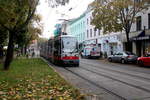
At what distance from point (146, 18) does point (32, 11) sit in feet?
55.1

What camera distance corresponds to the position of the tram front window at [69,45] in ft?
72.3

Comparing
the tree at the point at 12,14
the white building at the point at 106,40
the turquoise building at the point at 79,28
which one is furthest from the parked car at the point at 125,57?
the turquoise building at the point at 79,28

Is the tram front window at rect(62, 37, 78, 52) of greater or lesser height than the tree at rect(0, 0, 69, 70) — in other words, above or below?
below

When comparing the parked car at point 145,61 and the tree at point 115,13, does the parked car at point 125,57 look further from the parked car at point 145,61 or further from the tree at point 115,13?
the parked car at point 145,61

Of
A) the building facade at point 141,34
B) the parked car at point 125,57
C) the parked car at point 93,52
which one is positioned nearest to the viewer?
the parked car at point 125,57

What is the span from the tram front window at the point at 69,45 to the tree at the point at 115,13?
24.3 feet

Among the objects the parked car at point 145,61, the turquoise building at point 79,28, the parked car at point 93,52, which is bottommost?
the parked car at point 145,61

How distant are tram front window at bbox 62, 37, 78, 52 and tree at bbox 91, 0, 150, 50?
24.3 ft

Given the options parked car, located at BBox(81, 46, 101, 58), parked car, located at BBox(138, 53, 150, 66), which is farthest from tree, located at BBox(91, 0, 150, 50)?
parked car, located at BBox(81, 46, 101, 58)

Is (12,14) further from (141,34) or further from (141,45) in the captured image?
(141,45)

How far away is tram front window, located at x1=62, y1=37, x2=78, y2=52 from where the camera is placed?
2205 centimetres

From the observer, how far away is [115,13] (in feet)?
90.0

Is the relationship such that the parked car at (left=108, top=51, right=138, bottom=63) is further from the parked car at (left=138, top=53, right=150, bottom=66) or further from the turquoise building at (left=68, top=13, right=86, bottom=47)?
the turquoise building at (left=68, top=13, right=86, bottom=47)

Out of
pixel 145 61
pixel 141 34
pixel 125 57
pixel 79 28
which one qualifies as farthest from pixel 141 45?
pixel 79 28
